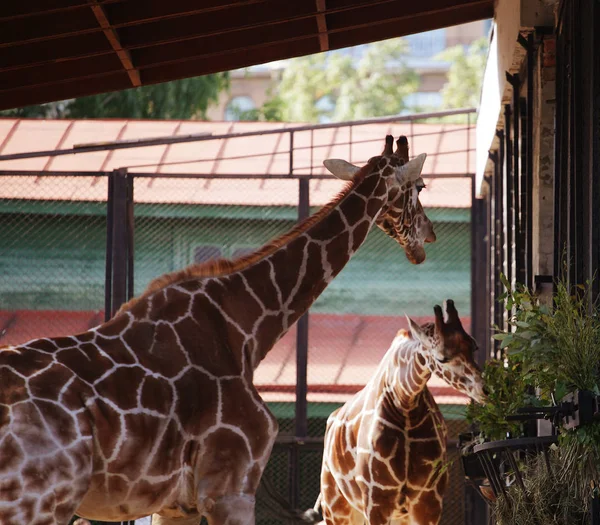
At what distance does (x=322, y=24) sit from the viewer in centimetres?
797

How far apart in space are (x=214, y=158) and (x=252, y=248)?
3.79ft

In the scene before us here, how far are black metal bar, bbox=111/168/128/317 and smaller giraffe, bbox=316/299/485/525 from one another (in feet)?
10.5

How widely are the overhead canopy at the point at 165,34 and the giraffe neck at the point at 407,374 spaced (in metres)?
2.53

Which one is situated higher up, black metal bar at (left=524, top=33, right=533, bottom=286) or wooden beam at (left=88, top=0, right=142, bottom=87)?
wooden beam at (left=88, top=0, right=142, bottom=87)

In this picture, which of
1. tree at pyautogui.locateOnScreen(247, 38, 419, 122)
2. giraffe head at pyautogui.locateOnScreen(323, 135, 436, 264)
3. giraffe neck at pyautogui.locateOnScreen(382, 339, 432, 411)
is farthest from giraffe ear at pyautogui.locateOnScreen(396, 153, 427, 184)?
tree at pyautogui.locateOnScreen(247, 38, 419, 122)

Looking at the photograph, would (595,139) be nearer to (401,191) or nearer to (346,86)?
(401,191)

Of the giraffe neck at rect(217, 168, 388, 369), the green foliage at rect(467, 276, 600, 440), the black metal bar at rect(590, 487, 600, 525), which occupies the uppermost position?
the giraffe neck at rect(217, 168, 388, 369)

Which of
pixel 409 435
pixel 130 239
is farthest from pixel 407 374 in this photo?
pixel 130 239

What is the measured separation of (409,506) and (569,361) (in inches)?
118

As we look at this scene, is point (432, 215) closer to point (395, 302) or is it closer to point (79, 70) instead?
point (395, 302)

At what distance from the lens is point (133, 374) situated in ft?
16.7

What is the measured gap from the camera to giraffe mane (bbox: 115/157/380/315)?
5566 mm

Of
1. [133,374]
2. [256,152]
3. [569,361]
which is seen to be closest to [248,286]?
[133,374]

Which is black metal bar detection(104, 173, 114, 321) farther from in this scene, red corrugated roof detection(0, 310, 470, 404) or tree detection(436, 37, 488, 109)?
tree detection(436, 37, 488, 109)
